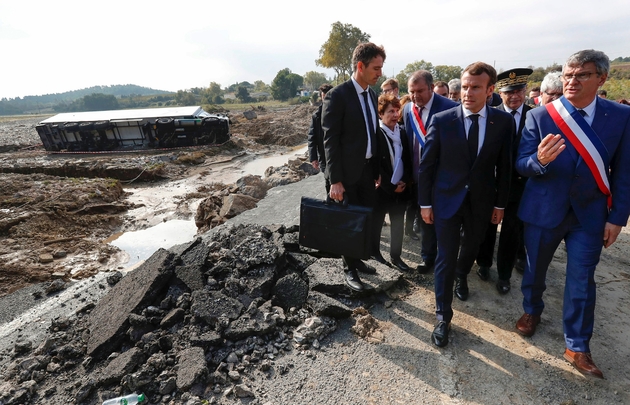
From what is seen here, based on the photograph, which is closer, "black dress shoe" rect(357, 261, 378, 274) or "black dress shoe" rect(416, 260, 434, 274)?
"black dress shoe" rect(357, 261, 378, 274)

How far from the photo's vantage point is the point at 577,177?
2.09 meters

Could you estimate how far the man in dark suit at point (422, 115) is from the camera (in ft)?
10.5

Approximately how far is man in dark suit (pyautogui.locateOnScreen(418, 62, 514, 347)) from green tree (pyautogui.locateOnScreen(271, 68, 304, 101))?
62.8 meters

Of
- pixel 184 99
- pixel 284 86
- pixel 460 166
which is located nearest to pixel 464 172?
pixel 460 166

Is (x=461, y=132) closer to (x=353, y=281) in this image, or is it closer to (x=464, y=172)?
(x=464, y=172)

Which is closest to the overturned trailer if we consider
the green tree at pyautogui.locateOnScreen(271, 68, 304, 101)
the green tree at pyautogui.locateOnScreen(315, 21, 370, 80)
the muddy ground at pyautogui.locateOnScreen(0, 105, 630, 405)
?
the muddy ground at pyautogui.locateOnScreen(0, 105, 630, 405)

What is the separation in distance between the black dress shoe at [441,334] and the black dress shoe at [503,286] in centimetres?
98

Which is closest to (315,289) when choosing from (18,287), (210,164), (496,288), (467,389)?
(467,389)

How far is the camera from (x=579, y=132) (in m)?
2.02

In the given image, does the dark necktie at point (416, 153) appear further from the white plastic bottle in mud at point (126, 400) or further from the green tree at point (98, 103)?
the green tree at point (98, 103)

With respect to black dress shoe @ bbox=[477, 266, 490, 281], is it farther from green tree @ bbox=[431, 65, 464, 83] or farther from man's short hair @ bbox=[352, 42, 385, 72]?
green tree @ bbox=[431, 65, 464, 83]

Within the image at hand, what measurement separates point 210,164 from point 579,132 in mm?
13462

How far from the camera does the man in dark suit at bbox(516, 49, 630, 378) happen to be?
199 centimetres

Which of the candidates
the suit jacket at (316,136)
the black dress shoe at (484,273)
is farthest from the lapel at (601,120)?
the suit jacket at (316,136)
